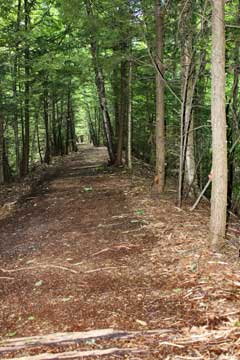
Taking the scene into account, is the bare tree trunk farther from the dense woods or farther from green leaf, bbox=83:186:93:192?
green leaf, bbox=83:186:93:192

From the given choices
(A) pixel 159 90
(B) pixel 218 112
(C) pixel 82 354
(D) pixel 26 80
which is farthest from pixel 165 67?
(C) pixel 82 354

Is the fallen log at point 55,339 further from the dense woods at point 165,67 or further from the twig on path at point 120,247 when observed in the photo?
the dense woods at point 165,67

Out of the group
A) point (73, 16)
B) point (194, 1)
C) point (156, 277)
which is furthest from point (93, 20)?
point (156, 277)

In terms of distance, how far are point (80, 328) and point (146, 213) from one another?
410 centimetres

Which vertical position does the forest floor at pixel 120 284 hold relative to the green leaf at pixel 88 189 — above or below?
below

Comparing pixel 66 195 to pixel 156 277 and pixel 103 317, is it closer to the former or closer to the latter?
pixel 156 277

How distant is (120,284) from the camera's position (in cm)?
446

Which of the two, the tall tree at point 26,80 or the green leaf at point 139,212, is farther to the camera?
the tall tree at point 26,80

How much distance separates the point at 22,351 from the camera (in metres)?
3.25

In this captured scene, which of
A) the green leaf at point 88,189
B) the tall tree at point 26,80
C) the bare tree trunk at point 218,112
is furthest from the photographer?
the tall tree at point 26,80

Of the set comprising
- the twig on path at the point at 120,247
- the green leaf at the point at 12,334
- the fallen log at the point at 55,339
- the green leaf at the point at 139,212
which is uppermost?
the green leaf at the point at 139,212

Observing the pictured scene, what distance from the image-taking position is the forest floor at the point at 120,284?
324cm

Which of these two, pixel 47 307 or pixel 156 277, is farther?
pixel 156 277

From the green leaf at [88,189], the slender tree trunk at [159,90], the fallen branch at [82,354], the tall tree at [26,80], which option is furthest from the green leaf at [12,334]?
the tall tree at [26,80]
